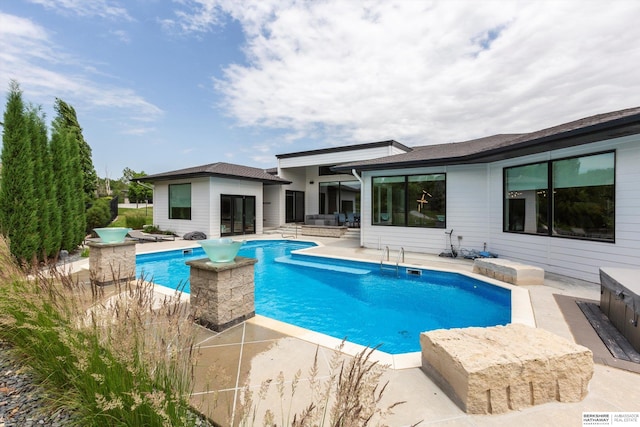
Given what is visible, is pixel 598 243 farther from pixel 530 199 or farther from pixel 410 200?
pixel 410 200

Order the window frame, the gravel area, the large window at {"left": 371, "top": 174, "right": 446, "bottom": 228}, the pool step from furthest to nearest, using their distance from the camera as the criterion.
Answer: the window frame
the large window at {"left": 371, "top": 174, "right": 446, "bottom": 228}
the pool step
the gravel area

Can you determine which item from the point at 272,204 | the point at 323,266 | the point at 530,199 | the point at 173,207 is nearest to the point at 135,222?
the point at 173,207

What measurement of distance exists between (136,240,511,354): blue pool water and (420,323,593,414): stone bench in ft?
5.78

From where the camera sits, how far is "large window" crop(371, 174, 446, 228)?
9.84 meters

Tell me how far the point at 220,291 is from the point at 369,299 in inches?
147

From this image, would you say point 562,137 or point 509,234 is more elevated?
point 562,137

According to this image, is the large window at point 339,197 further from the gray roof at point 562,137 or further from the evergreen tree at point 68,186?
the evergreen tree at point 68,186

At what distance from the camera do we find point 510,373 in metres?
2.17

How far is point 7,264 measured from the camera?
3.37 m

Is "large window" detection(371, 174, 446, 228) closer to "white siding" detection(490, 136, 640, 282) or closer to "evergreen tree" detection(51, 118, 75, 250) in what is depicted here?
"white siding" detection(490, 136, 640, 282)

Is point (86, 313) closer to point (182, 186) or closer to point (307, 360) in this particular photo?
point (307, 360)

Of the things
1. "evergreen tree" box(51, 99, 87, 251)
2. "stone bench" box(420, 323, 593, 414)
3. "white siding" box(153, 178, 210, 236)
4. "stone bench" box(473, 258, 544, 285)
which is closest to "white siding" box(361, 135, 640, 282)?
"stone bench" box(473, 258, 544, 285)

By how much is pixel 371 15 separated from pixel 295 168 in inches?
454

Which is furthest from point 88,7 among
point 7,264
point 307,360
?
point 307,360
